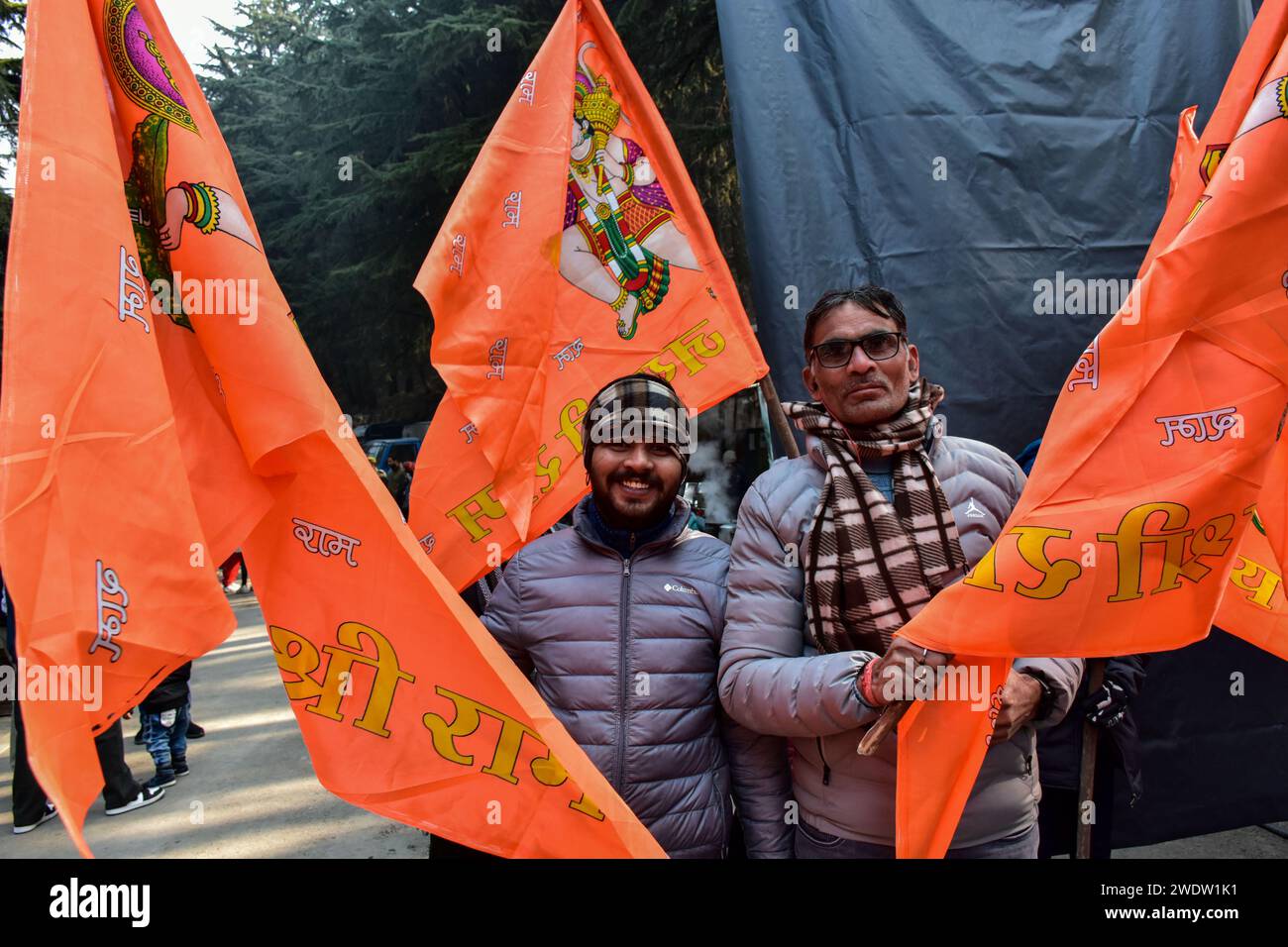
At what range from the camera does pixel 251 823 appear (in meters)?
4.94

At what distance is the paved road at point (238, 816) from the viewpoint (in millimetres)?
4633

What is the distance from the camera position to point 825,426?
217cm

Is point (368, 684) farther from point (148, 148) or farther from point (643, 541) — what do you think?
point (148, 148)

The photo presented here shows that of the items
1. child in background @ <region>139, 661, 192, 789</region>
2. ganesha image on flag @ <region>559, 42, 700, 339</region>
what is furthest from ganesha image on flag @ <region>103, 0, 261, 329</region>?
child in background @ <region>139, 661, 192, 789</region>

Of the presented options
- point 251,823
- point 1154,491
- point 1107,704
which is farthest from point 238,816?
point 1154,491

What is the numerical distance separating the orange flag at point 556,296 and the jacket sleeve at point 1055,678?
1.72m

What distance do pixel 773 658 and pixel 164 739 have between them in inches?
197

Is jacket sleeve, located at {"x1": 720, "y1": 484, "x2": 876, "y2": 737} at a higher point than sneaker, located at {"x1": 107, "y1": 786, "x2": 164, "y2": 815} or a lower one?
higher

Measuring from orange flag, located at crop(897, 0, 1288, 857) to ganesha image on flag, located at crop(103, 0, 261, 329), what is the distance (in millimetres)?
1862

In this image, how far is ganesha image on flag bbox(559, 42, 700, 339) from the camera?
3.73 meters

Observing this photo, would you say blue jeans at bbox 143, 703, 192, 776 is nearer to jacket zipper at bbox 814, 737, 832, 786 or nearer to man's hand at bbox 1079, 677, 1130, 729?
jacket zipper at bbox 814, 737, 832, 786

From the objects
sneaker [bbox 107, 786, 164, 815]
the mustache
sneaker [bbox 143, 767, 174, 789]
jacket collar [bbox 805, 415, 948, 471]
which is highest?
the mustache

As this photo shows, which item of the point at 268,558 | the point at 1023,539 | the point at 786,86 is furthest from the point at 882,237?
the point at 268,558

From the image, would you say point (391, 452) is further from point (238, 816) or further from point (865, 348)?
point (865, 348)
